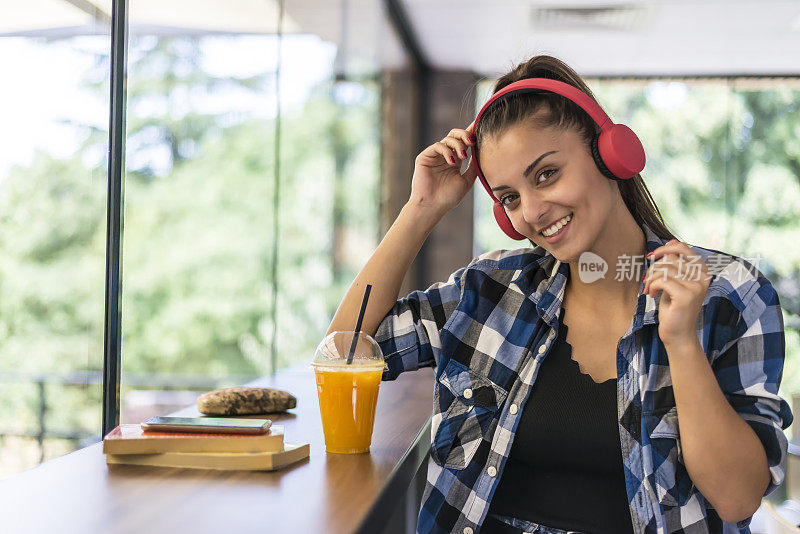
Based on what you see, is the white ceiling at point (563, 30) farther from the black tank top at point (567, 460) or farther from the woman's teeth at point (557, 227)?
the black tank top at point (567, 460)

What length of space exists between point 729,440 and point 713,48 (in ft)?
14.2

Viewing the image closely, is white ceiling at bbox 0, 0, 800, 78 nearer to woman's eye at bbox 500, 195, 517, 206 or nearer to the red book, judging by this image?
woman's eye at bbox 500, 195, 517, 206

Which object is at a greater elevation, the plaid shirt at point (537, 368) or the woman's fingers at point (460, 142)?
the woman's fingers at point (460, 142)

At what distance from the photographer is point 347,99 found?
10.8ft

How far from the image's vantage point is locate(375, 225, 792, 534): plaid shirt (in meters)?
1.10

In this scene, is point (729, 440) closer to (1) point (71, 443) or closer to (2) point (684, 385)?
(2) point (684, 385)

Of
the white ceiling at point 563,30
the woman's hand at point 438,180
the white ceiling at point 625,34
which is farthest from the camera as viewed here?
the white ceiling at point 625,34

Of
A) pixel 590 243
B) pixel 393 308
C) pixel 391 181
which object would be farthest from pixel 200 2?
pixel 391 181

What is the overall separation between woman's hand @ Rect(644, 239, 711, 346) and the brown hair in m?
0.27

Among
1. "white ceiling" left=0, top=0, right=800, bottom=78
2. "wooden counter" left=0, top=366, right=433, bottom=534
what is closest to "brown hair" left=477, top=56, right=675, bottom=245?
"wooden counter" left=0, top=366, right=433, bottom=534

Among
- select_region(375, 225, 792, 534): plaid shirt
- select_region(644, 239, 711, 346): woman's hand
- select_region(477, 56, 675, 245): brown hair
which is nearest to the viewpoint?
select_region(644, 239, 711, 346): woman's hand

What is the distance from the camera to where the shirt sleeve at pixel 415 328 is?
1356mm

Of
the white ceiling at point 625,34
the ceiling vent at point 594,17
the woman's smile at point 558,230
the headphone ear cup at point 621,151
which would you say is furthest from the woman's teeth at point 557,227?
the ceiling vent at point 594,17

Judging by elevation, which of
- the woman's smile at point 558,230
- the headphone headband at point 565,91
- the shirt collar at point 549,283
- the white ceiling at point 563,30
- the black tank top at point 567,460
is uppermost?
the white ceiling at point 563,30
